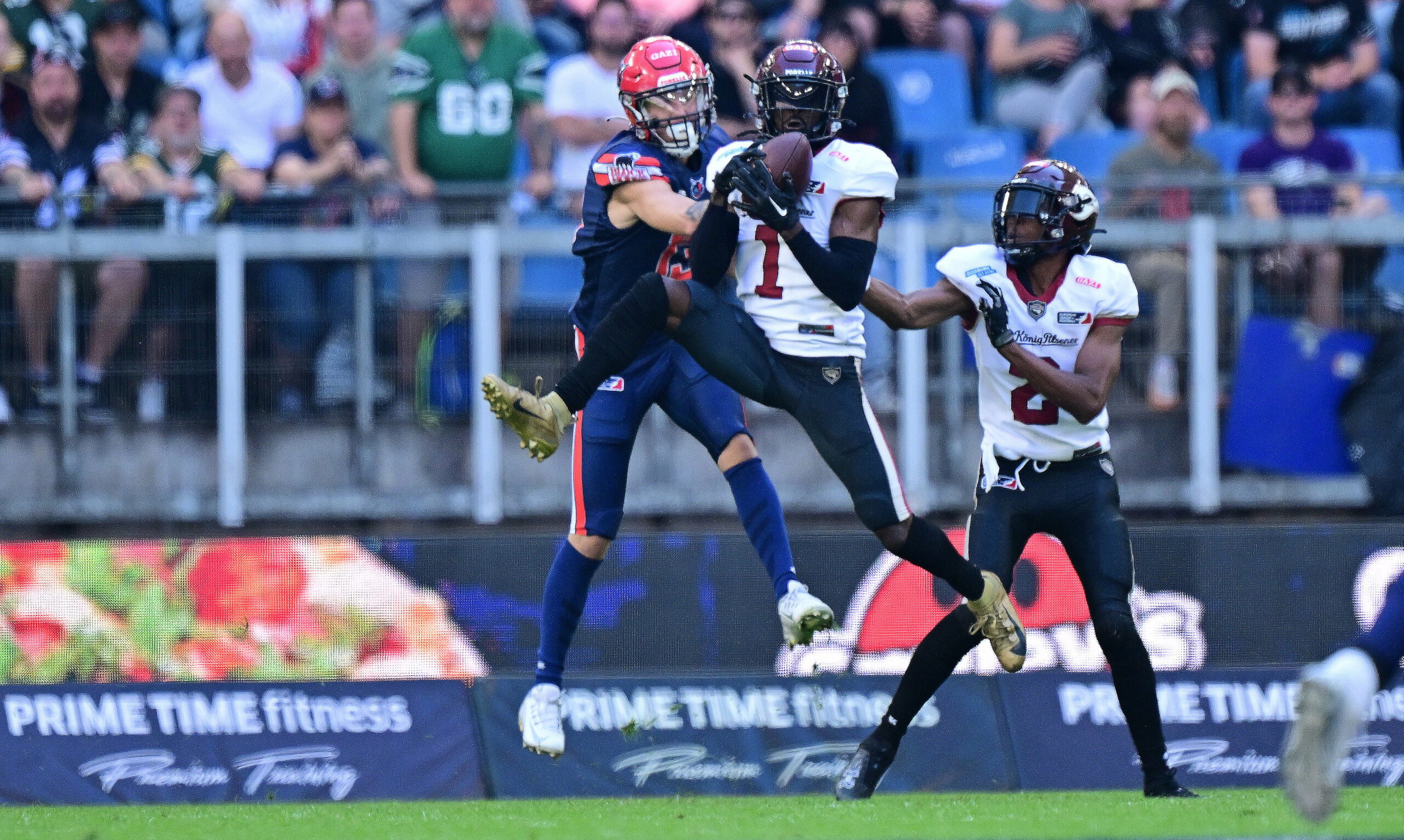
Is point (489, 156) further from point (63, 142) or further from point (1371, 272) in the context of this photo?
point (1371, 272)

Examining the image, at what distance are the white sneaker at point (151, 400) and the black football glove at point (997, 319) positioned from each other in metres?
5.13

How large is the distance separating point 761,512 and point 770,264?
0.99 meters

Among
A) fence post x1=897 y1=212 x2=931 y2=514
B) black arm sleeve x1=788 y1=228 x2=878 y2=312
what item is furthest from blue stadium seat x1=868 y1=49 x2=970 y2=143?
black arm sleeve x1=788 y1=228 x2=878 y2=312

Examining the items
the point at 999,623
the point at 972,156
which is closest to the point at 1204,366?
the point at 972,156

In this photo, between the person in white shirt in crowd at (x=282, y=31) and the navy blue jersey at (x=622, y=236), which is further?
the person in white shirt in crowd at (x=282, y=31)

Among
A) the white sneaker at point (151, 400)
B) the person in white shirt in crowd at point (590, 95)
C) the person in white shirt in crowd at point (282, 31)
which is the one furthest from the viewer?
the person in white shirt in crowd at point (282, 31)

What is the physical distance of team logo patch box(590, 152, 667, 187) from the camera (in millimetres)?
7070

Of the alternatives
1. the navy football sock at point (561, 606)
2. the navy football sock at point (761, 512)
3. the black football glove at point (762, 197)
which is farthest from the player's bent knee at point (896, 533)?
the navy football sock at point (561, 606)

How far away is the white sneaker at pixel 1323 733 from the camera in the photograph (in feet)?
15.9

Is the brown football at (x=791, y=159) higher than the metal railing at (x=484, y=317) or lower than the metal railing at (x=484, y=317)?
higher

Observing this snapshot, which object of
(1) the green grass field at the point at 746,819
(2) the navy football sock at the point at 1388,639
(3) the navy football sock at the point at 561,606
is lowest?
(1) the green grass field at the point at 746,819

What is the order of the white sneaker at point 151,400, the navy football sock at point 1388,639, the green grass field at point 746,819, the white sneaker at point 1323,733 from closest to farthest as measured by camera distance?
1. the white sneaker at point 1323,733
2. the navy football sock at point 1388,639
3. the green grass field at point 746,819
4. the white sneaker at point 151,400

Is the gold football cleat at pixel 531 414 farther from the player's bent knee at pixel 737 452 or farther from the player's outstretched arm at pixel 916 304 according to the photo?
the player's outstretched arm at pixel 916 304

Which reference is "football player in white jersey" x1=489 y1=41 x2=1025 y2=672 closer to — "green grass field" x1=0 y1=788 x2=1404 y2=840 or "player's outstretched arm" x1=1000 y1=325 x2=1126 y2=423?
"player's outstretched arm" x1=1000 y1=325 x2=1126 y2=423
